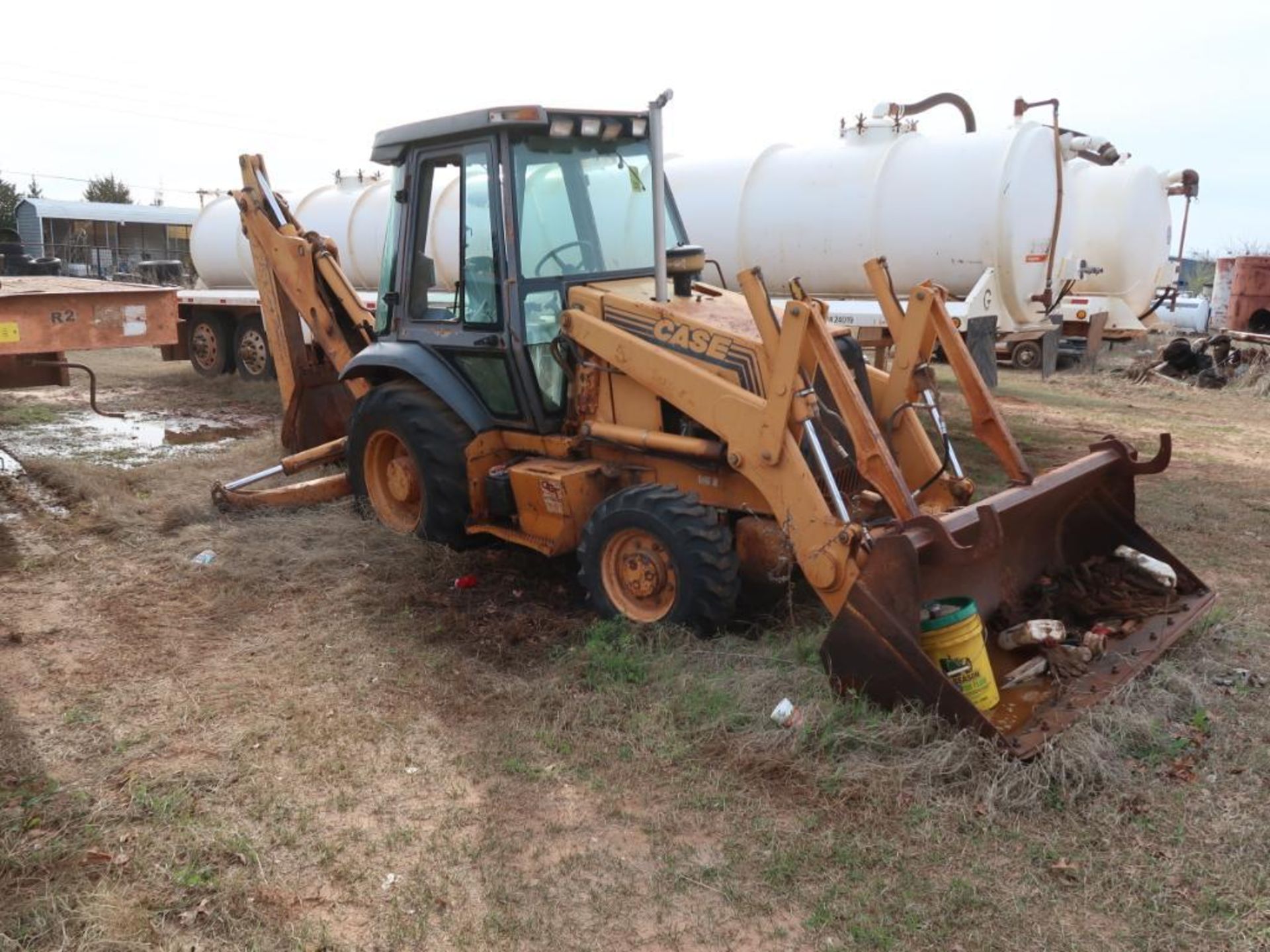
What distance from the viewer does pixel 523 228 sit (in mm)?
5180

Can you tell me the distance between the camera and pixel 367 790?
Result: 357 centimetres

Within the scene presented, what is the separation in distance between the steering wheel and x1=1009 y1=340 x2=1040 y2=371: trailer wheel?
336 inches

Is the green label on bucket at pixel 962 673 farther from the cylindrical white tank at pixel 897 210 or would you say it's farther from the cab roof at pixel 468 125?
the cylindrical white tank at pixel 897 210

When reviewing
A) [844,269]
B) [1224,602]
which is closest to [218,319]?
[844,269]

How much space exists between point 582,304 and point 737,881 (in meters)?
2.94

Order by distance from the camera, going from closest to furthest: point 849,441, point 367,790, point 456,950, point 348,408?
1. point 456,950
2. point 367,790
3. point 849,441
4. point 348,408

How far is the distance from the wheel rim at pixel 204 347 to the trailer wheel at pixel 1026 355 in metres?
10.1

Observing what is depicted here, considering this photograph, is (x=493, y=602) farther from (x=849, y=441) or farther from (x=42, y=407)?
(x=42, y=407)

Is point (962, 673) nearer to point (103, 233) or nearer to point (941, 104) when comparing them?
point (941, 104)

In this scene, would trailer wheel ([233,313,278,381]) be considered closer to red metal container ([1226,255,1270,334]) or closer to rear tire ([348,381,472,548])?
rear tire ([348,381,472,548])

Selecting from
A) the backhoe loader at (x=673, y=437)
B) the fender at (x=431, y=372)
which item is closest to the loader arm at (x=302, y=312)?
the fender at (x=431, y=372)

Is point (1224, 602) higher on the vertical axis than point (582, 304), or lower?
lower

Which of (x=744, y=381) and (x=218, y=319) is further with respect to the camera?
(x=218, y=319)

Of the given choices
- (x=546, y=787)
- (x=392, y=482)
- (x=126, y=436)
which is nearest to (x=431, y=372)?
(x=392, y=482)
